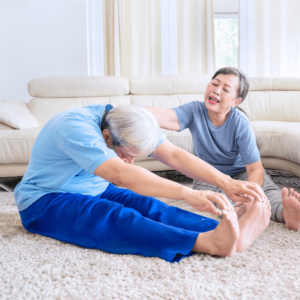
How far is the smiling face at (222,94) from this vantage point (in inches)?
59.1

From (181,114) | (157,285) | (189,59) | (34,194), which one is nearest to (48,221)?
(34,194)

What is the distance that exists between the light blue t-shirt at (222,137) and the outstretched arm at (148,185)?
0.71 meters

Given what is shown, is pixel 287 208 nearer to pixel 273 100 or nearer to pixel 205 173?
pixel 205 173

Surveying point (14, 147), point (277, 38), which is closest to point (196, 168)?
point (14, 147)

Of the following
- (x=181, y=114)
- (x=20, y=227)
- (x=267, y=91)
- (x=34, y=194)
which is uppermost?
(x=267, y=91)

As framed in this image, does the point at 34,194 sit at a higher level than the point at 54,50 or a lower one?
lower

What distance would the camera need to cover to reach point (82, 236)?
3.40 ft

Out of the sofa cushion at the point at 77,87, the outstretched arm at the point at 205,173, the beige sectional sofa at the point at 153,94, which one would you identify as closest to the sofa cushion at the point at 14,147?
the beige sectional sofa at the point at 153,94

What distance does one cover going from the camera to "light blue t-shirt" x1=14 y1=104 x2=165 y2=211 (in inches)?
34.9

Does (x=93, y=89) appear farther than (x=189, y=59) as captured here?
No

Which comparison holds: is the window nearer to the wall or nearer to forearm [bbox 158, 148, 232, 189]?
the wall

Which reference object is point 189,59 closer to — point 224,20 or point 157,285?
point 224,20

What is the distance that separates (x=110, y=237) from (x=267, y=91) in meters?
2.37

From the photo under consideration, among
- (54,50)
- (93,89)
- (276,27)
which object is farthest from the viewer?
(276,27)
